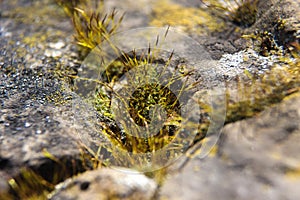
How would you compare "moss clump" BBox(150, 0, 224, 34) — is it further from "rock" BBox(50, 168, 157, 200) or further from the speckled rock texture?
"rock" BBox(50, 168, 157, 200)

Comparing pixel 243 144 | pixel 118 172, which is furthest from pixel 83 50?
pixel 243 144

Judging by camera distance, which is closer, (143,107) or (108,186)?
(108,186)

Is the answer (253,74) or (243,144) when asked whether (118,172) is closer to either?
(243,144)

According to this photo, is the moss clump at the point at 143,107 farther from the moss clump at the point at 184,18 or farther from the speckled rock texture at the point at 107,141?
the moss clump at the point at 184,18

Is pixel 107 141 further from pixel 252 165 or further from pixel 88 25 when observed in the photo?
pixel 88 25

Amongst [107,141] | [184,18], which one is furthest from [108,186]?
[184,18]

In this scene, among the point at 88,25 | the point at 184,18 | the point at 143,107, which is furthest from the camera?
the point at 184,18

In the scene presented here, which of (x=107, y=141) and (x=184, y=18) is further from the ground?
(x=184, y=18)
